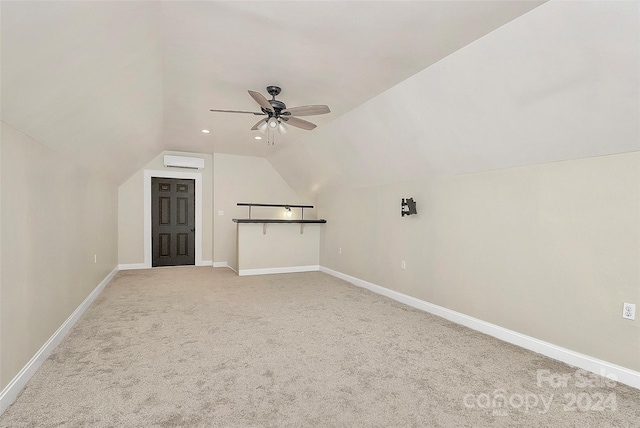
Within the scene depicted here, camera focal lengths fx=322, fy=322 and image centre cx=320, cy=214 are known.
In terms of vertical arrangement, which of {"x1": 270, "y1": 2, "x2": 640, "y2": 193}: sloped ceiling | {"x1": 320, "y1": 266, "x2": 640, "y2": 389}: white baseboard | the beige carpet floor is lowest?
the beige carpet floor

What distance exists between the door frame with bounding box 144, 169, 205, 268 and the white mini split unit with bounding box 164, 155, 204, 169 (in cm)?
24

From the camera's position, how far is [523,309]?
2920 mm

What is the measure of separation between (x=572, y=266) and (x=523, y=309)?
1.92 feet

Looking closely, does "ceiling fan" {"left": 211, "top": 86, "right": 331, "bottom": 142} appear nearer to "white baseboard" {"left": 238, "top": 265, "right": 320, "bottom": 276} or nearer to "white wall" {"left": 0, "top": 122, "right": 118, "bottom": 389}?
"white wall" {"left": 0, "top": 122, "right": 118, "bottom": 389}

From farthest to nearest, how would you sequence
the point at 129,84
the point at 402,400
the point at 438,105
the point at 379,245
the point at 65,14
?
the point at 379,245
the point at 438,105
the point at 129,84
the point at 402,400
the point at 65,14

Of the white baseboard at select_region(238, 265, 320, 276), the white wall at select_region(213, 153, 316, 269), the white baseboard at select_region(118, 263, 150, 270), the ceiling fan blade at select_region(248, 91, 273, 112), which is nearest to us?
the ceiling fan blade at select_region(248, 91, 273, 112)

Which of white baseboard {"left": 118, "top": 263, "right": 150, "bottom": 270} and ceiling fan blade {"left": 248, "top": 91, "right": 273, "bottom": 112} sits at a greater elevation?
ceiling fan blade {"left": 248, "top": 91, "right": 273, "bottom": 112}

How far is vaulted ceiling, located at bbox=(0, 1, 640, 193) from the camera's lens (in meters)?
1.83

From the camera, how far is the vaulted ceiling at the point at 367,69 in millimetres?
1829

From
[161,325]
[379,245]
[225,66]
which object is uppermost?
[225,66]

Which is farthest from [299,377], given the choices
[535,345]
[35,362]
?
[535,345]

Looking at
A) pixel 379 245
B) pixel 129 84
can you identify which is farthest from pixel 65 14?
pixel 379 245

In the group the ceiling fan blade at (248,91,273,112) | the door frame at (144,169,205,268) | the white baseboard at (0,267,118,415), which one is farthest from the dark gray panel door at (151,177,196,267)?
the ceiling fan blade at (248,91,273,112)

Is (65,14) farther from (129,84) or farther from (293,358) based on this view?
(293,358)
